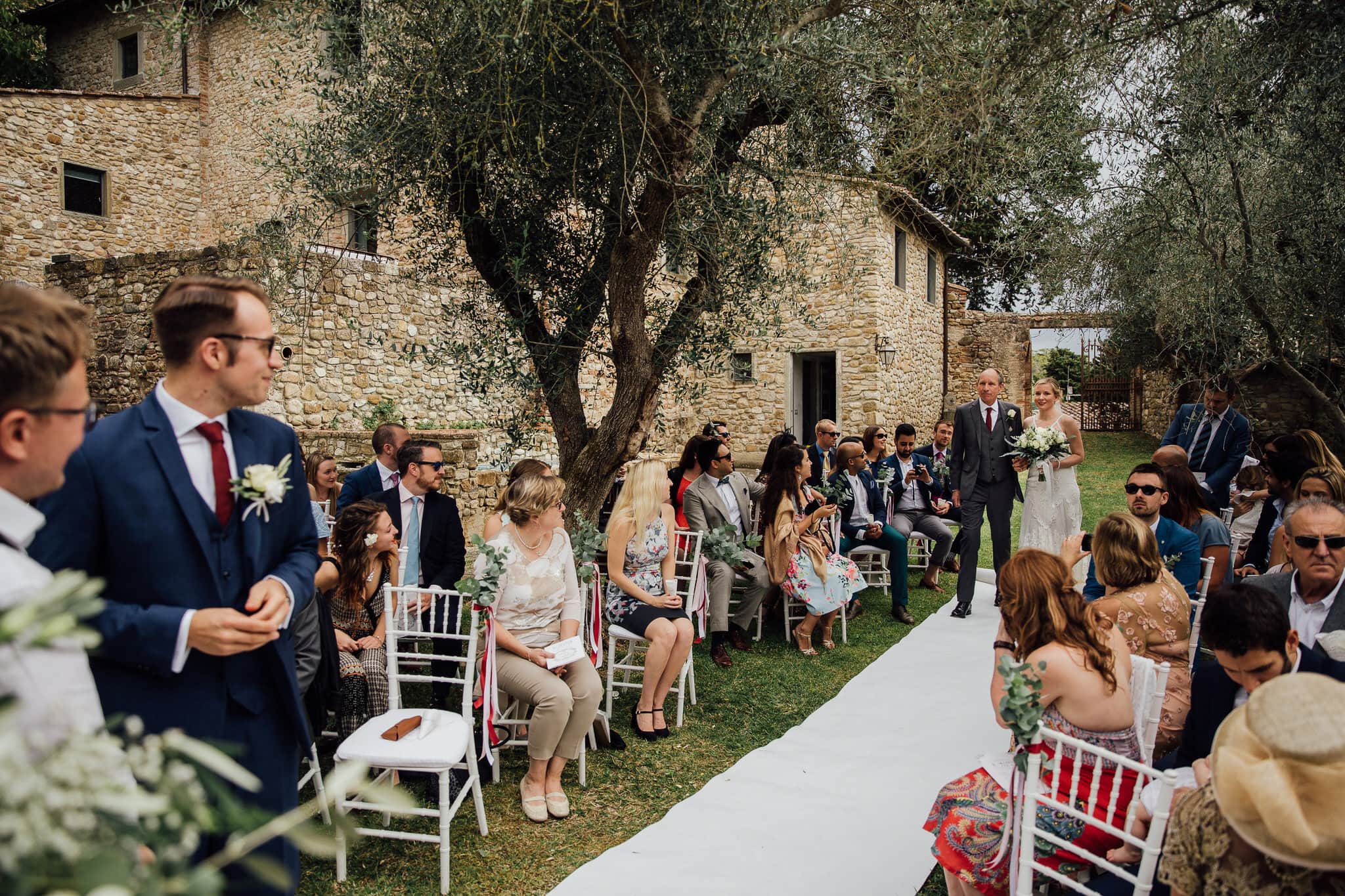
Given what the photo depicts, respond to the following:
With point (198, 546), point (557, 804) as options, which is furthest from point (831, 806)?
point (198, 546)

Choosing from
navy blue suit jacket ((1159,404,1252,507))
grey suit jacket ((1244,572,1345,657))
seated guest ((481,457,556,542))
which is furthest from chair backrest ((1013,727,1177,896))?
navy blue suit jacket ((1159,404,1252,507))

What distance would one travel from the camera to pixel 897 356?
63.3 feet

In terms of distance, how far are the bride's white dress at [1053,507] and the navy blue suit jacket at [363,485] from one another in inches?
204

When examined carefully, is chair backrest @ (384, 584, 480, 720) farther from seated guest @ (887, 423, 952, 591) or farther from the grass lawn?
seated guest @ (887, 423, 952, 591)

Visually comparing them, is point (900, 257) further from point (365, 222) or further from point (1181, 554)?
point (1181, 554)

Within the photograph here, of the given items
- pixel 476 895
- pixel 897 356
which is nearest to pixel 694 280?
pixel 476 895

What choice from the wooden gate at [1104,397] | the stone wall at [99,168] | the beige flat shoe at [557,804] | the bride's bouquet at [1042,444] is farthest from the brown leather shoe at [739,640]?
the wooden gate at [1104,397]

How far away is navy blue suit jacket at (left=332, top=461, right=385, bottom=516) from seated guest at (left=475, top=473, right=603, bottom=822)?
54.2 inches

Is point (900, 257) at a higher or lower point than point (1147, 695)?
higher

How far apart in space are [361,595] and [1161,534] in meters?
4.51

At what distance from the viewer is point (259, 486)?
84.9 inches

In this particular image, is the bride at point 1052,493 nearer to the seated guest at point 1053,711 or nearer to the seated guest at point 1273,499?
the seated guest at point 1273,499

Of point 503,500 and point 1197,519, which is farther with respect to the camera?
point 1197,519

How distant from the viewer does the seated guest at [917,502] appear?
8883 millimetres
